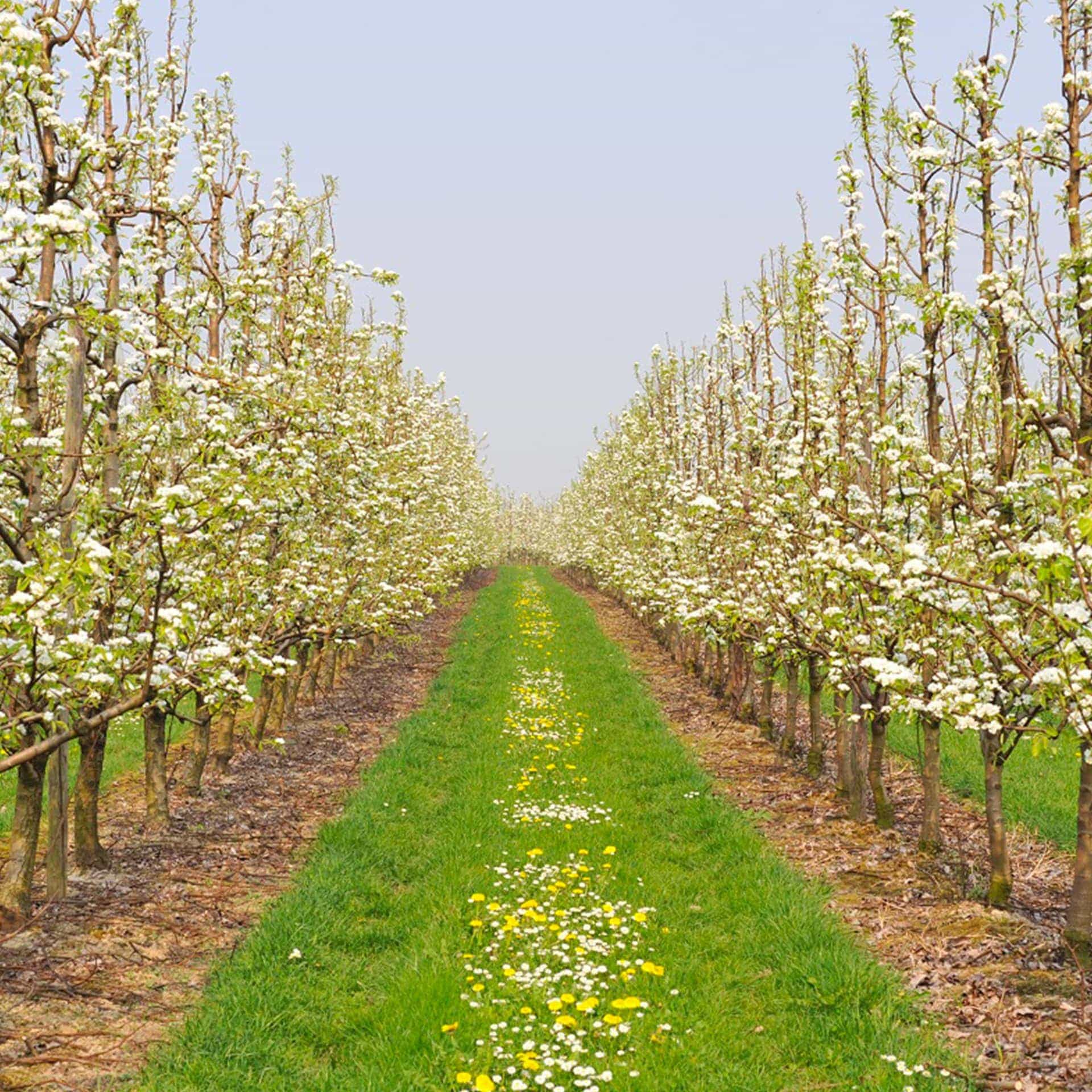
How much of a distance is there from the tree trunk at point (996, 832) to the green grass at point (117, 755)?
29.7ft

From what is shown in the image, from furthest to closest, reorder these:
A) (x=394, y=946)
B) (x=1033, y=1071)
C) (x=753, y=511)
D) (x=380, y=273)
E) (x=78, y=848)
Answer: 1. (x=753, y=511)
2. (x=380, y=273)
3. (x=78, y=848)
4. (x=394, y=946)
5. (x=1033, y=1071)

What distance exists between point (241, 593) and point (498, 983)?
5.21 m

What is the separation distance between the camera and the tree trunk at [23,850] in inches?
302

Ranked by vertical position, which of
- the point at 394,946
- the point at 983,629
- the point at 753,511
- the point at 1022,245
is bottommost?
the point at 394,946

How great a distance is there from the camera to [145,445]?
376 inches

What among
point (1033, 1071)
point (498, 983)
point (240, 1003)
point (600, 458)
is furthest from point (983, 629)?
point (600, 458)

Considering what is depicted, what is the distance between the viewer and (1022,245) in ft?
24.4

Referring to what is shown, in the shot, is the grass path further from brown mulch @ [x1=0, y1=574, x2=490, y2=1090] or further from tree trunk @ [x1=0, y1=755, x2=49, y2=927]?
tree trunk @ [x1=0, y1=755, x2=49, y2=927]

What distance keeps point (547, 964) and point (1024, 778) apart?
910cm

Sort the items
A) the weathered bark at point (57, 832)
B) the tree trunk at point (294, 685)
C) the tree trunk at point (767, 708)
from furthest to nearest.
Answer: the tree trunk at point (294, 685) < the tree trunk at point (767, 708) < the weathered bark at point (57, 832)

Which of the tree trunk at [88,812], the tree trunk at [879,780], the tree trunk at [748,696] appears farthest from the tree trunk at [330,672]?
the tree trunk at [879,780]

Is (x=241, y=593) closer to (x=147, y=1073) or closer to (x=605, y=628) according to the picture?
(x=147, y=1073)

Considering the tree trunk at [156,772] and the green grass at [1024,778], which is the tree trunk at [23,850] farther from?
the green grass at [1024,778]

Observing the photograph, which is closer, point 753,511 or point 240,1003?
point 240,1003
